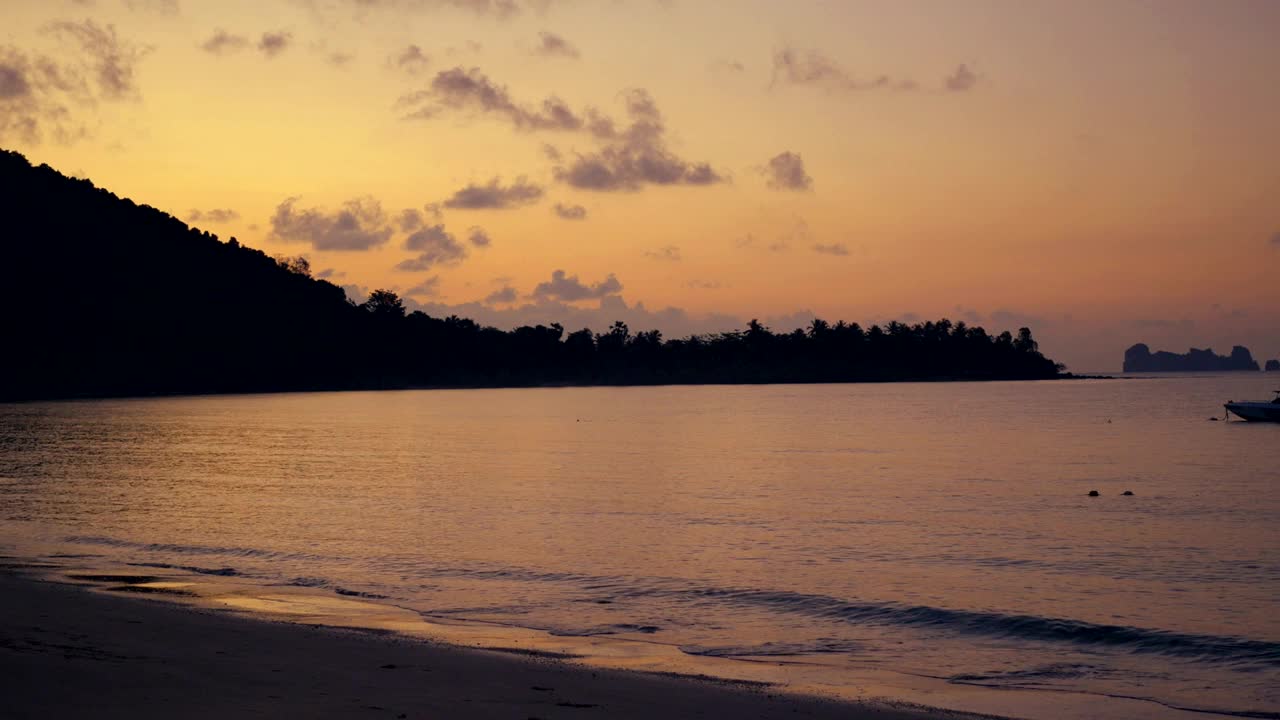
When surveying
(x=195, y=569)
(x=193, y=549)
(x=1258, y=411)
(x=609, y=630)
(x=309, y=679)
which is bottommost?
(x=193, y=549)

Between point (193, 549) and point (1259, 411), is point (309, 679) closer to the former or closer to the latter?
point (193, 549)

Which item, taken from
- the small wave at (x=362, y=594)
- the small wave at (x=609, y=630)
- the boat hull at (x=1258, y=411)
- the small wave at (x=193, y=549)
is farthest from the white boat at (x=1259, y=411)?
the small wave at (x=362, y=594)

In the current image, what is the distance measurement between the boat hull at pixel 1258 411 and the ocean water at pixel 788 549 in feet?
105

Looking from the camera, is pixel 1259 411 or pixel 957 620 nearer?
pixel 957 620

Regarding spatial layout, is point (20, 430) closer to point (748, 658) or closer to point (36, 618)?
point (36, 618)

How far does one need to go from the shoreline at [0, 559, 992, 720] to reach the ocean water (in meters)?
2.07

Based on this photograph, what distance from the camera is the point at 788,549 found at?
95.5 feet

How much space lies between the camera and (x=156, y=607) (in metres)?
18.7

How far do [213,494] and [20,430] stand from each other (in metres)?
59.5

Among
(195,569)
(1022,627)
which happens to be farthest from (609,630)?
(195,569)

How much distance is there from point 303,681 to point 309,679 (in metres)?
0.12

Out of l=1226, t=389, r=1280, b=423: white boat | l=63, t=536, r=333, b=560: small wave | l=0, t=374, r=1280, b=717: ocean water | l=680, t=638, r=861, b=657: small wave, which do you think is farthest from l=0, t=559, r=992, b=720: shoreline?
l=1226, t=389, r=1280, b=423: white boat

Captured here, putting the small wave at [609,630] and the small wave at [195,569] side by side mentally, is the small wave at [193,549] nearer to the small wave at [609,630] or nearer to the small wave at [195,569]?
the small wave at [195,569]

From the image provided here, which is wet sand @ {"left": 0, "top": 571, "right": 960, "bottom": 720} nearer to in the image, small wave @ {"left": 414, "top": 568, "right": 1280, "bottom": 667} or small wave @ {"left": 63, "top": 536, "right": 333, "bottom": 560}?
small wave @ {"left": 414, "top": 568, "right": 1280, "bottom": 667}
